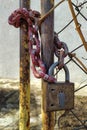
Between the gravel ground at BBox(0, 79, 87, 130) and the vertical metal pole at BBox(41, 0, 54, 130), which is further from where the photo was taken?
the gravel ground at BBox(0, 79, 87, 130)

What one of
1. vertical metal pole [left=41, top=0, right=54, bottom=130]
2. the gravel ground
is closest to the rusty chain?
vertical metal pole [left=41, top=0, right=54, bottom=130]

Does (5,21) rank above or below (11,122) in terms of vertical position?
above

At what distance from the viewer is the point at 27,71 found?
1.41m

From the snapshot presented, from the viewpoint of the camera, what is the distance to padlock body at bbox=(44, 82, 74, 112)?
3.70 feet

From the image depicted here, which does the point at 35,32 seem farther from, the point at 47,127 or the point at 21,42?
the point at 47,127

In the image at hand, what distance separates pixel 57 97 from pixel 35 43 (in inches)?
9.5

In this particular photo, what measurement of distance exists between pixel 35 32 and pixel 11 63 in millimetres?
5701

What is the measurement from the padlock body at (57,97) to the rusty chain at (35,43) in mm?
31

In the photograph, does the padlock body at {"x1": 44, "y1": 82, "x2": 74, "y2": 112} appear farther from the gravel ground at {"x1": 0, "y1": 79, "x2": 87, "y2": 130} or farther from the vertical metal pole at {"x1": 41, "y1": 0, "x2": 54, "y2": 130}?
the gravel ground at {"x1": 0, "y1": 79, "x2": 87, "y2": 130}

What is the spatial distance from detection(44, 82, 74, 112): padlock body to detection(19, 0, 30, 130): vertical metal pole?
0.85 feet

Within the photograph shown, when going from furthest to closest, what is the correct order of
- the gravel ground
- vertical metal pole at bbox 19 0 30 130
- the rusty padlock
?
the gravel ground → vertical metal pole at bbox 19 0 30 130 → the rusty padlock

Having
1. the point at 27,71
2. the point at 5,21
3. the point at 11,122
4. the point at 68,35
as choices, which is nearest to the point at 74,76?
the point at 68,35

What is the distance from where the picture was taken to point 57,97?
113 cm

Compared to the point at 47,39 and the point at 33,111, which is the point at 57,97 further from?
the point at 33,111
